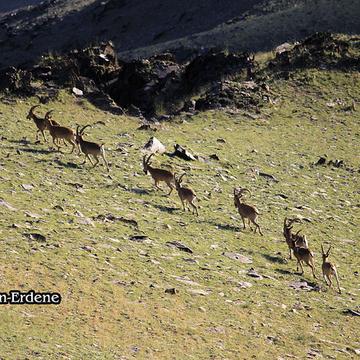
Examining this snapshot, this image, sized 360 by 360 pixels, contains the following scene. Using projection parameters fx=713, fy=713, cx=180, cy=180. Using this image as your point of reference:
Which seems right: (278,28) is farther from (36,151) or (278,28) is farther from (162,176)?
(162,176)

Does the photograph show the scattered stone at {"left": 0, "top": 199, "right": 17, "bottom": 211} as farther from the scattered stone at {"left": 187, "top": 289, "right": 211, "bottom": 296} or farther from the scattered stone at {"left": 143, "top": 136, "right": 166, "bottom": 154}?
the scattered stone at {"left": 143, "top": 136, "right": 166, "bottom": 154}

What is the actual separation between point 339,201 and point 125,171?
6811 millimetres

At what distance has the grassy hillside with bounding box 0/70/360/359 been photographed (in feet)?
37.2

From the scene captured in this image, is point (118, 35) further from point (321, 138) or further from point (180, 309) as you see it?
point (180, 309)

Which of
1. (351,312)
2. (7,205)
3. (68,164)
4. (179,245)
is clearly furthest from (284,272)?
(68,164)

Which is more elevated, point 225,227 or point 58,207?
point 58,207

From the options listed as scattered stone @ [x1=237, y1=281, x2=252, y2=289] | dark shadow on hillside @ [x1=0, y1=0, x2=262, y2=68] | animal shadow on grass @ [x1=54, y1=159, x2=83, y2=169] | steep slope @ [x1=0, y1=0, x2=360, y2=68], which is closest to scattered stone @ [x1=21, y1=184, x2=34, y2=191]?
animal shadow on grass @ [x1=54, y1=159, x2=83, y2=169]

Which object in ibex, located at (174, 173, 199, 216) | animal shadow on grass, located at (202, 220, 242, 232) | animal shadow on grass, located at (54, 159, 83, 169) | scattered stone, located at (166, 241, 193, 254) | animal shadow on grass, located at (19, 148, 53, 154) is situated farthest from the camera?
animal shadow on grass, located at (19, 148, 53, 154)

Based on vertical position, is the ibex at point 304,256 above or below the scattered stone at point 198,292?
above

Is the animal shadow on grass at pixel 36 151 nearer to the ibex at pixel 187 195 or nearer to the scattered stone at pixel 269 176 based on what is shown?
the ibex at pixel 187 195

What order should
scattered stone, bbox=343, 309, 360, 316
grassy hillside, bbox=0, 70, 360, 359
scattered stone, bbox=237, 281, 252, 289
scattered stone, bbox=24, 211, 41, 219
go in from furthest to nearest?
scattered stone, bbox=24, 211, 41, 219, scattered stone, bbox=237, 281, 252, 289, scattered stone, bbox=343, 309, 360, 316, grassy hillside, bbox=0, 70, 360, 359

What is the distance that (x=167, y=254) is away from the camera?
1502 centimetres

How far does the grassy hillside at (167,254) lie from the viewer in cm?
1134

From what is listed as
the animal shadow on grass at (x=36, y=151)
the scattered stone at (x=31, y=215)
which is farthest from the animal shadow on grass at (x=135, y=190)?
the scattered stone at (x=31, y=215)
